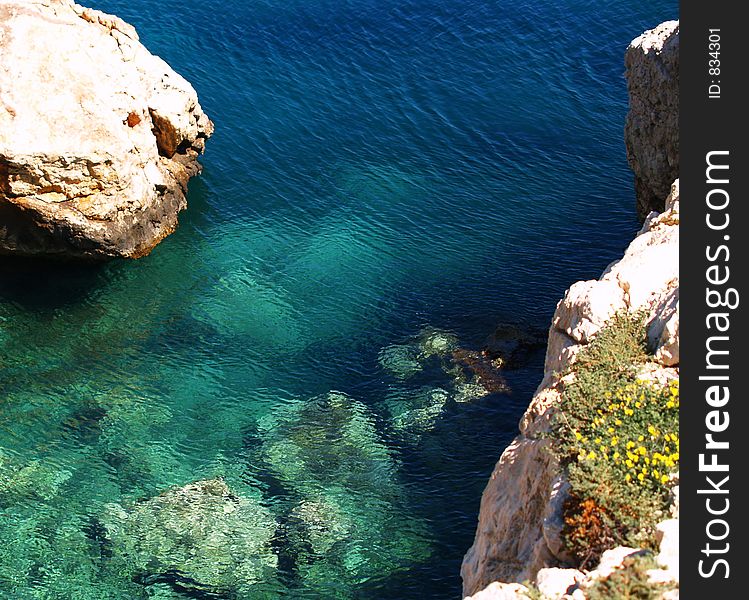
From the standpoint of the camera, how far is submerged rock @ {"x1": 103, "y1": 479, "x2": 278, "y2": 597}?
27.0m

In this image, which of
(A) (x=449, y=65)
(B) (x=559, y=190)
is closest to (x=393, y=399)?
(B) (x=559, y=190)

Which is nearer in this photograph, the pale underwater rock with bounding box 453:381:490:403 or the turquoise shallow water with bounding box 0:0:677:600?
the turquoise shallow water with bounding box 0:0:677:600

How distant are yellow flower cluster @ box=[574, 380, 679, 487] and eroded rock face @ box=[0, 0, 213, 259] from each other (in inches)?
1009

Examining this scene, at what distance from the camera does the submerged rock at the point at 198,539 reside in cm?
2702

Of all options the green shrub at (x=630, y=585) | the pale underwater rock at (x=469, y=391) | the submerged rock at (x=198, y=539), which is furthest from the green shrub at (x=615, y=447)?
the pale underwater rock at (x=469, y=391)

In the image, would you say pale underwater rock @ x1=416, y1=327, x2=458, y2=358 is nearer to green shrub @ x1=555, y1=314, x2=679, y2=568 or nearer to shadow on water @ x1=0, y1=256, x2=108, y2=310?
shadow on water @ x1=0, y1=256, x2=108, y2=310

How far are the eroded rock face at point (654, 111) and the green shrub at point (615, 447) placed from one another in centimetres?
1847

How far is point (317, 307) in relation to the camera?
38.2 m

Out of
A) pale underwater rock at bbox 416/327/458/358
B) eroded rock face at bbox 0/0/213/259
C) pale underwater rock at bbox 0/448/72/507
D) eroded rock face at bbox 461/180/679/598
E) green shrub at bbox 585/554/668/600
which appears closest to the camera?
green shrub at bbox 585/554/668/600

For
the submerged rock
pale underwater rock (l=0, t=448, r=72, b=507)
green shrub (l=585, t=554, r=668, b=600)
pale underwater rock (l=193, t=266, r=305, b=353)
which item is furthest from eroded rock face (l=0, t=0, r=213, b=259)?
green shrub (l=585, t=554, r=668, b=600)

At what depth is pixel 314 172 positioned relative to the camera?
153 feet

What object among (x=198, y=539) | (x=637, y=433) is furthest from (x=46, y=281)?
(x=637, y=433)

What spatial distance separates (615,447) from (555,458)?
53.6 inches

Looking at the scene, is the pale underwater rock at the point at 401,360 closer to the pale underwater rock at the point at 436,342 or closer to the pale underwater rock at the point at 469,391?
the pale underwater rock at the point at 436,342
